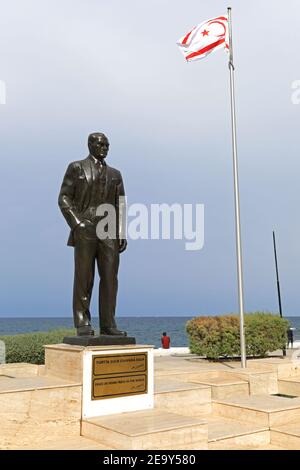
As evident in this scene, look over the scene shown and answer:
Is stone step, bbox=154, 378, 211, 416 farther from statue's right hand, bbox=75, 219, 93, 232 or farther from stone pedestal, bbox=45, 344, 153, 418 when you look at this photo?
statue's right hand, bbox=75, 219, 93, 232

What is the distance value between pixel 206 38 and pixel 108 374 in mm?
9129

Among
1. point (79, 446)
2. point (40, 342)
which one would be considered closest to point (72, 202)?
point (79, 446)

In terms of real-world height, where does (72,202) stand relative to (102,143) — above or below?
below

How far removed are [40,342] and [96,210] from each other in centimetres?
589

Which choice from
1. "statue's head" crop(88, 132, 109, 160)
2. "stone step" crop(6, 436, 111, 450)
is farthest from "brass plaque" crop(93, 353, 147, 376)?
"statue's head" crop(88, 132, 109, 160)

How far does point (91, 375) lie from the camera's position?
6.09 metres

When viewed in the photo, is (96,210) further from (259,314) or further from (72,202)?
(259,314)

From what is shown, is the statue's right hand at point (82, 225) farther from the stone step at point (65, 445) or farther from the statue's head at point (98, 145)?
the stone step at point (65, 445)

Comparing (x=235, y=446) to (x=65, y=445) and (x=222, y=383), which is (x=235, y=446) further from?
(x=222, y=383)

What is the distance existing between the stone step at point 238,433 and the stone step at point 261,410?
10 cm

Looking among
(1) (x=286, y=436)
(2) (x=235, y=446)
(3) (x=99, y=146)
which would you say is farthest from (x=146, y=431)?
(3) (x=99, y=146)

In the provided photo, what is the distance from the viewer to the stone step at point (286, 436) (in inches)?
241

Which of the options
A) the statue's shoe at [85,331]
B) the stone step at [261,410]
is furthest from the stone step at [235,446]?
the statue's shoe at [85,331]
